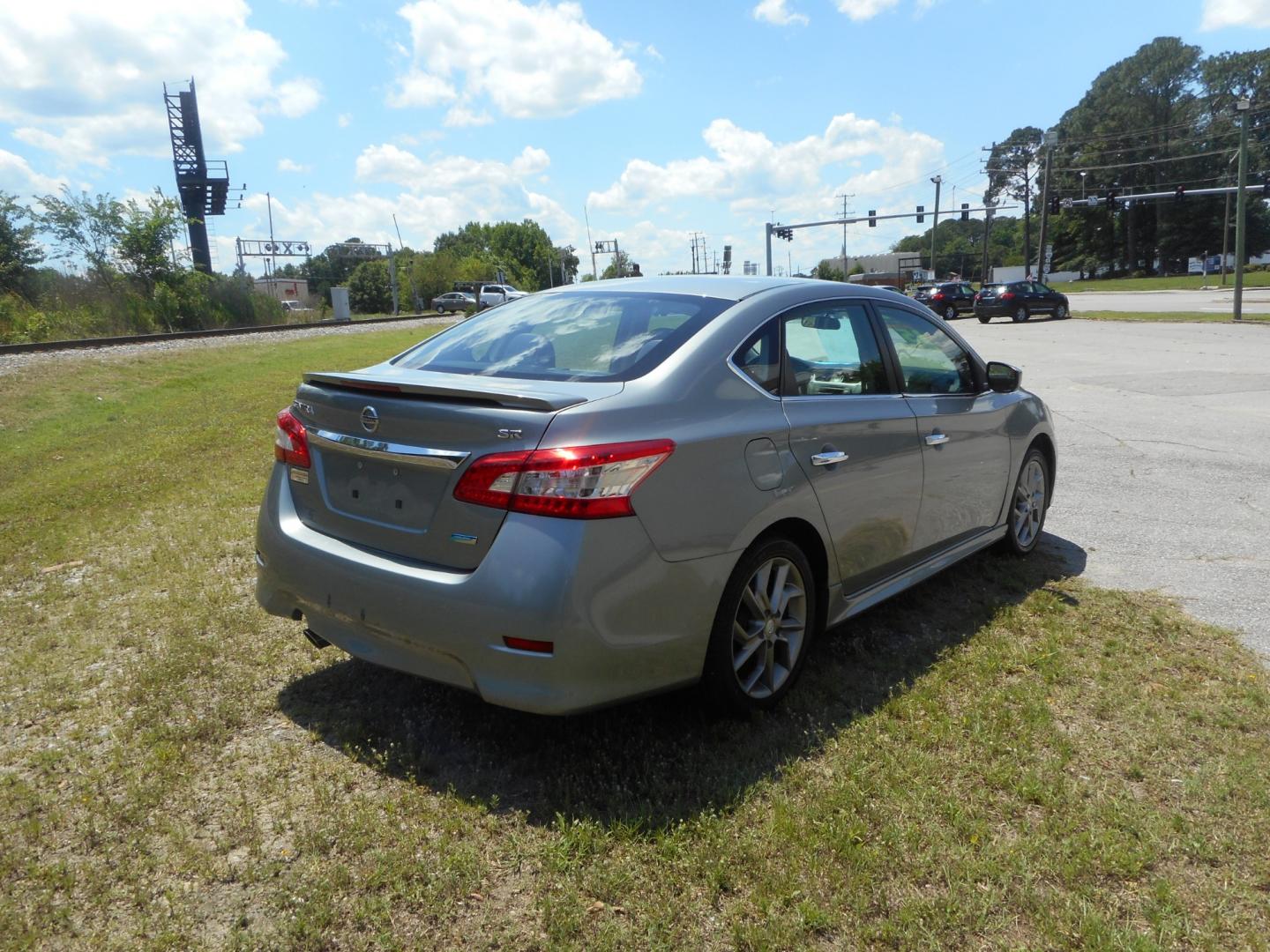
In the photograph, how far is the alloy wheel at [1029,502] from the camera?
18.4 ft

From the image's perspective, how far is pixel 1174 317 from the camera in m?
32.2

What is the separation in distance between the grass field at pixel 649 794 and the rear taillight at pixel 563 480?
38.2 inches

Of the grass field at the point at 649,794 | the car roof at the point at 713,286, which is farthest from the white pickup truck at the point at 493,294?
the grass field at the point at 649,794

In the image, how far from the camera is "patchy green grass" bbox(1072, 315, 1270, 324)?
1190 inches

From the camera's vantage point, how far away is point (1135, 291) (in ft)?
210

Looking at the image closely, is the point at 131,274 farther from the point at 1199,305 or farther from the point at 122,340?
the point at 1199,305

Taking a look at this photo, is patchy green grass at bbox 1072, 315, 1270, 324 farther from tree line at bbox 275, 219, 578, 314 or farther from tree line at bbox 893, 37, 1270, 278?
tree line at bbox 275, 219, 578, 314

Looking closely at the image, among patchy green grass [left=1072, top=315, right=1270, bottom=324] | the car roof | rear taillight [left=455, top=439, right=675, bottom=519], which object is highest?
the car roof

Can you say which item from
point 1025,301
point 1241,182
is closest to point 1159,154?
point 1025,301

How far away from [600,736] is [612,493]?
110cm

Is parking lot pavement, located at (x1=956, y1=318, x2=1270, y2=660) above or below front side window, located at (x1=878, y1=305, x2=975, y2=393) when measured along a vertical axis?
below

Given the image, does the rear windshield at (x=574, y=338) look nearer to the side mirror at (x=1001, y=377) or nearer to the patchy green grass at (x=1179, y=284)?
the side mirror at (x=1001, y=377)

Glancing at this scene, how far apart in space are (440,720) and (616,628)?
3.51 feet

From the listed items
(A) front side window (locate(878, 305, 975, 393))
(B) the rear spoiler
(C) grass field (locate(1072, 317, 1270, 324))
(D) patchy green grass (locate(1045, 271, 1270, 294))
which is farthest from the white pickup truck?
(B) the rear spoiler
